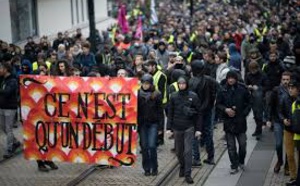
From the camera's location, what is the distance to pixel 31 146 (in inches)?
456

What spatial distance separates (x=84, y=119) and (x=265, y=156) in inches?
158

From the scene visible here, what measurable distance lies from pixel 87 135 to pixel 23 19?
1318cm

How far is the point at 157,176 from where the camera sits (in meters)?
12.0

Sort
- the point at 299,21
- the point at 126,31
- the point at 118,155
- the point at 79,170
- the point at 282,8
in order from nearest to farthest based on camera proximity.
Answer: the point at 118,155
the point at 79,170
the point at 299,21
the point at 126,31
the point at 282,8

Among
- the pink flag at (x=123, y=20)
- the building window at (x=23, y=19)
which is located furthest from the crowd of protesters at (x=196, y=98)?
the pink flag at (x=123, y=20)

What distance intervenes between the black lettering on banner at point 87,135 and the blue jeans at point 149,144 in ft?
3.28

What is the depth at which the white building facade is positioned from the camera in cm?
2173

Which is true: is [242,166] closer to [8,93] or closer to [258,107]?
[258,107]

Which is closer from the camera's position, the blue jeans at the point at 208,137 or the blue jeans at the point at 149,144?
the blue jeans at the point at 149,144

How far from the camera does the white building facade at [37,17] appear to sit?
21.7m

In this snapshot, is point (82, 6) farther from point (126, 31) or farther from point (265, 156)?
point (265, 156)

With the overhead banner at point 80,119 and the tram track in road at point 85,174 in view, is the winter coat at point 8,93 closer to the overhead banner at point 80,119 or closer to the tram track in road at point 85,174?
the overhead banner at point 80,119

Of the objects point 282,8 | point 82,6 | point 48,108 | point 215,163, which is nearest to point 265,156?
point 215,163

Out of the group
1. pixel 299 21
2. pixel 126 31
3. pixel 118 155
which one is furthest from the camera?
pixel 126 31
